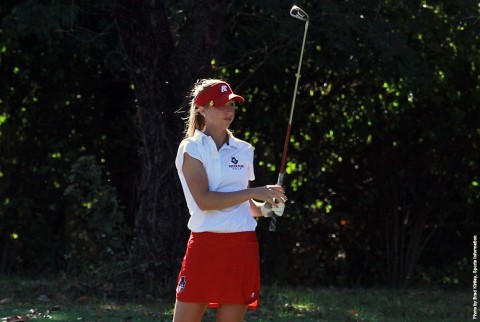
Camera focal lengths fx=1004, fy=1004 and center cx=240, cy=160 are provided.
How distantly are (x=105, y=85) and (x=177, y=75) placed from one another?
134 inches

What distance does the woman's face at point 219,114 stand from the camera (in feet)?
17.0

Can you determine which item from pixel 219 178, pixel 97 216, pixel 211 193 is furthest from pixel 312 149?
pixel 211 193

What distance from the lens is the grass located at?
8516mm

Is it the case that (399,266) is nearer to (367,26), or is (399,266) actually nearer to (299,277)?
(299,277)

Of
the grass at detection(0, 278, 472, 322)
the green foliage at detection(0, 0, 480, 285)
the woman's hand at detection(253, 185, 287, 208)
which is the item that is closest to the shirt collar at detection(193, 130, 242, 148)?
the woman's hand at detection(253, 185, 287, 208)

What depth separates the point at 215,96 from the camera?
203 inches

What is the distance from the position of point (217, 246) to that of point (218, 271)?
0.41 ft

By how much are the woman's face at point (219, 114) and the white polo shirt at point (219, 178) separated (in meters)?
0.09

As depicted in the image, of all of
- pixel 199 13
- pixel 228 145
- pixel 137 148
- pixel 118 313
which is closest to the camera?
pixel 228 145

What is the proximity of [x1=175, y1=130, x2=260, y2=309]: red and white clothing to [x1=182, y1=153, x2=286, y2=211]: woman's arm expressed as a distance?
5 cm

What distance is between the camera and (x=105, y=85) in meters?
12.8

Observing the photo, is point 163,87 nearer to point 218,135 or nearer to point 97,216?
point 97,216

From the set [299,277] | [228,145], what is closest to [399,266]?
[299,277]
